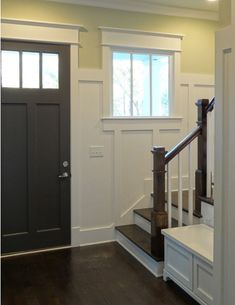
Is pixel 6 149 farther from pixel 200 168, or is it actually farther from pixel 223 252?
pixel 223 252

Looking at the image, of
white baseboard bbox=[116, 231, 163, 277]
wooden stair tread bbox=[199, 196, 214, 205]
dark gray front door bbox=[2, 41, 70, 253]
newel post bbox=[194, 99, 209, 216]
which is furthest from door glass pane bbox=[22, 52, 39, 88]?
wooden stair tread bbox=[199, 196, 214, 205]

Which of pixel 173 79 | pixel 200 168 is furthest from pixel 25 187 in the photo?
pixel 173 79

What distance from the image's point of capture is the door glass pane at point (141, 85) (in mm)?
4508

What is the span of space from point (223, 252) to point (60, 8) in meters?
3.46

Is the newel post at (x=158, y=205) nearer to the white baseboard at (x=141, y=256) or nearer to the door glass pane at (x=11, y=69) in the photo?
the white baseboard at (x=141, y=256)

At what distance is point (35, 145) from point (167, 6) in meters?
2.41

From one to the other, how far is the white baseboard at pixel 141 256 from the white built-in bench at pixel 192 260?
0.12 meters

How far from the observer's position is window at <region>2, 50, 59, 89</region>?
12.6 feet

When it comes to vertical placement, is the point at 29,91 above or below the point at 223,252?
above

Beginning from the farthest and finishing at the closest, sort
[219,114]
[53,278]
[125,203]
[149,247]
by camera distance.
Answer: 1. [125,203]
2. [149,247]
3. [53,278]
4. [219,114]

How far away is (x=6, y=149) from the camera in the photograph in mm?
3881

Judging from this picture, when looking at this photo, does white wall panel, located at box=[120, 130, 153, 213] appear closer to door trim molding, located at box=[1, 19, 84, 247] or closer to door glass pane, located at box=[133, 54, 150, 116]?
door glass pane, located at box=[133, 54, 150, 116]

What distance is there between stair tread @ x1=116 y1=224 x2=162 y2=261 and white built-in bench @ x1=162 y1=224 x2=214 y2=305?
283mm

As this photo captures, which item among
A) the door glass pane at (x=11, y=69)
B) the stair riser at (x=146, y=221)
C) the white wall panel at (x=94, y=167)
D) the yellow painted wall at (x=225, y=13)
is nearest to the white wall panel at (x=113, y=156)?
the white wall panel at (x=94, y=167)
